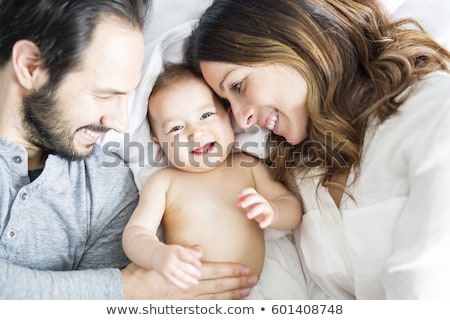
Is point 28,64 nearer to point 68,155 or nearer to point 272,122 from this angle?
point 68,155

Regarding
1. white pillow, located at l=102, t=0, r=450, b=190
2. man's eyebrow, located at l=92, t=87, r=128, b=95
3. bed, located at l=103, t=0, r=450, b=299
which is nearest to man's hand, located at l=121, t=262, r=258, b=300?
bed, located at l=103, t=0, r=450, b=299

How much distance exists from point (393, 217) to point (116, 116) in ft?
2.14

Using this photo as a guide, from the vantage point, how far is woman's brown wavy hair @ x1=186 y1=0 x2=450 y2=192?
116 cm

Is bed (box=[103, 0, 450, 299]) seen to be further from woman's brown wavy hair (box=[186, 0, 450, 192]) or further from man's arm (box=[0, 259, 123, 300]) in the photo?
man's arm (box=[0, 259, 123, 300])

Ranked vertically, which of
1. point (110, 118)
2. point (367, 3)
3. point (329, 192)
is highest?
point (367, 3)

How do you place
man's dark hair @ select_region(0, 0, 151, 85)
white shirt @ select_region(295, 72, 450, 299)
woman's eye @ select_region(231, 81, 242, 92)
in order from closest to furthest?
1. white shirt @ select_region(295, 72, 450, 299)
2. man's dark hair @ select_region(0, 0, 151, 85)
3. woman's eye @ select_region(231, 81, 242, 92)

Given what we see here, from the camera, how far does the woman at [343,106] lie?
1110 mm

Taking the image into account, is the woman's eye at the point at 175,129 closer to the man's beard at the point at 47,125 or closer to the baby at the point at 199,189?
the baby at the point at 199,189

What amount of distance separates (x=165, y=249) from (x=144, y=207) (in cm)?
17

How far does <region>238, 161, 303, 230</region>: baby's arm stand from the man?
0.49 ft

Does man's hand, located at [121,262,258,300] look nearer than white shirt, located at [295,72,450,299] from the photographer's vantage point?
No

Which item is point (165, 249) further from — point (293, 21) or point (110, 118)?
point (293, 21)
